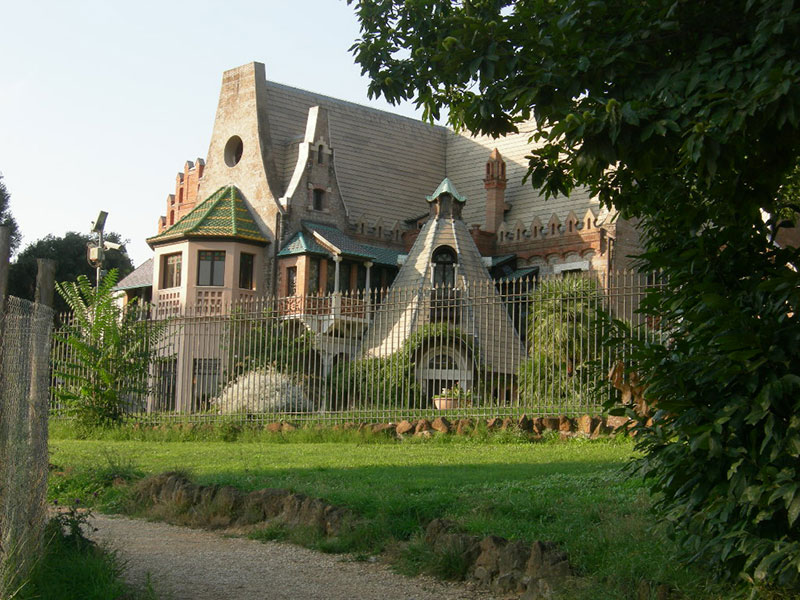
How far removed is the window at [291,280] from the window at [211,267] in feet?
7.24

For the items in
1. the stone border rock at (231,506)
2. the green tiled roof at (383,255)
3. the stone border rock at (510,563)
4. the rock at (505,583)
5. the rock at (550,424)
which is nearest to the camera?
the stone border rock at (510,563)

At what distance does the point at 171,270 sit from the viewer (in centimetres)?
3491

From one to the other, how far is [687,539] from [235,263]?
28.9 metres

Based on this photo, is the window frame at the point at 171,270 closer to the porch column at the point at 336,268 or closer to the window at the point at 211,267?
the window at the point at 211,267

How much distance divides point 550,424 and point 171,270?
22.2 metres

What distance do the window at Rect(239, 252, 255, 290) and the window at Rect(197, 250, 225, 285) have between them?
65 cm

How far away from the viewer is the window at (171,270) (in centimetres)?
3450

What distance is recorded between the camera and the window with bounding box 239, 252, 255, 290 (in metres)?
34.2

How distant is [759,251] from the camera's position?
19.9 ft

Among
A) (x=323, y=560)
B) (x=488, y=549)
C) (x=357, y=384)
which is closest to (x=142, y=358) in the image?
(x=357, y=384)

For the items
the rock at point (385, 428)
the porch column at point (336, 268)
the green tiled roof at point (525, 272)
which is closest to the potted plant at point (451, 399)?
the rock at point (385, 428)

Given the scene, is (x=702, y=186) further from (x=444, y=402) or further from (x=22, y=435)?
(x=444, y=402)

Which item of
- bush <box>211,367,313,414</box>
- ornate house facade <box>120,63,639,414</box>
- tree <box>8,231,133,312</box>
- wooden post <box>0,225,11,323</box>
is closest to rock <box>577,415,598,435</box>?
bush <box>211,367,313,414</box>

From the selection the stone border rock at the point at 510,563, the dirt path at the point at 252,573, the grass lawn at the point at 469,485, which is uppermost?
the grass lawn at the point at 469,485
